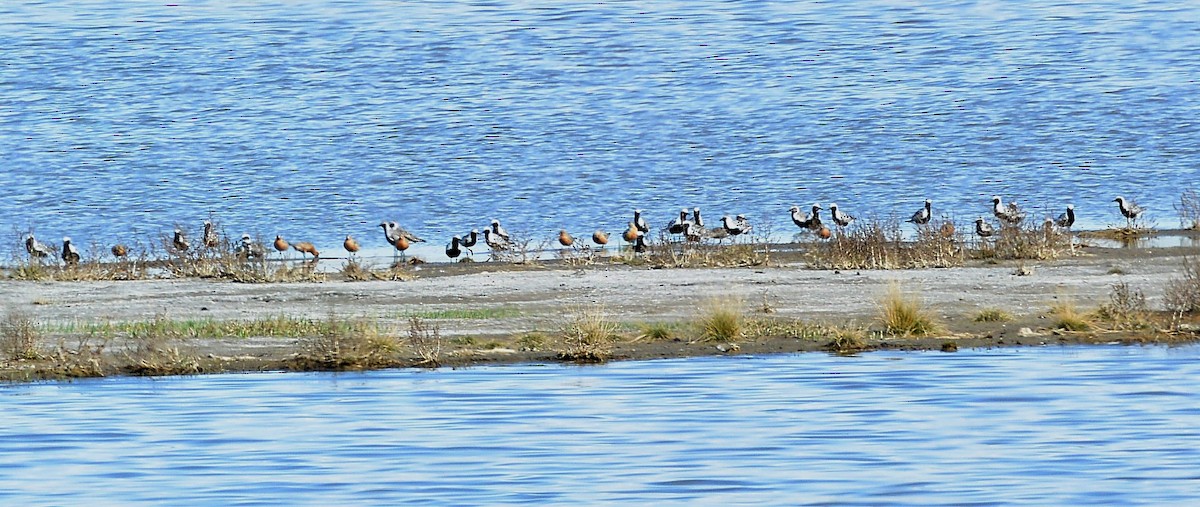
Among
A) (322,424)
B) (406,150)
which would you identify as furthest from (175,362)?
(406,150)

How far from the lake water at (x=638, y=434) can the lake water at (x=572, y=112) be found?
19465 mm

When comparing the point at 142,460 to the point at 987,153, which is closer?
the point at 142,460

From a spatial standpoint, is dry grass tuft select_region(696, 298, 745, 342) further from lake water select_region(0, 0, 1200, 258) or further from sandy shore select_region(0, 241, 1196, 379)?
lake water select_region(0, 0, 1200, 258)

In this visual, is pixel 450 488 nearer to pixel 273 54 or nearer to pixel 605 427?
pixel 605 427

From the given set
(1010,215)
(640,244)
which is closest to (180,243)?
(640,244)

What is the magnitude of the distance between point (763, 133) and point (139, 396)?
127 ft

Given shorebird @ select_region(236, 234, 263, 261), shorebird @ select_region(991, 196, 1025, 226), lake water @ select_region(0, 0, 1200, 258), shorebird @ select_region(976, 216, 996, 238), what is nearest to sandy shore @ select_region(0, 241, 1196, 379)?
shorebird @ select_region(236, 234, 263, 261)

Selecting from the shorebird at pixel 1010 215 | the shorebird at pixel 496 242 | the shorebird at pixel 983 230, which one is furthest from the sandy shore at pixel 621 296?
the shorebird at pixel 496 242

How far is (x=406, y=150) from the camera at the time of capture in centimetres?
5397

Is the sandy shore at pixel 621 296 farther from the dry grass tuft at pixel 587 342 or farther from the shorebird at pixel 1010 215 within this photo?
the shorebird at pixel 1010 215

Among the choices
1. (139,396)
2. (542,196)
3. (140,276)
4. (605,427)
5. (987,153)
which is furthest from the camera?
(987,153)

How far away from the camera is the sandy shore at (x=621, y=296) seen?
2220cm

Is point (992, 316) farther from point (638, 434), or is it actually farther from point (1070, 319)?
point (638, 434)

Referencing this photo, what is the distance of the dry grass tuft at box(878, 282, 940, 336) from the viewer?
70.3 ft
